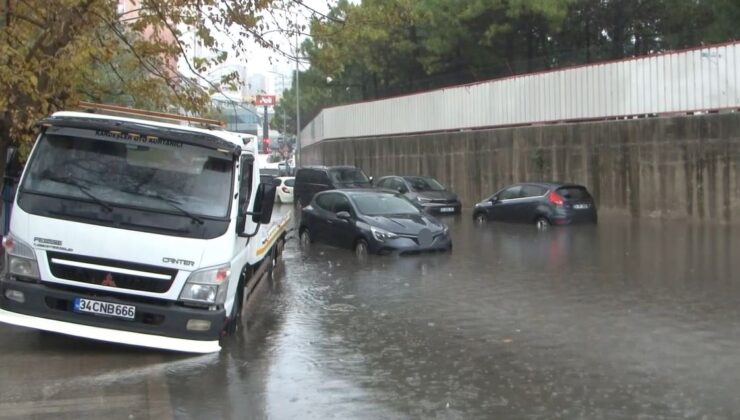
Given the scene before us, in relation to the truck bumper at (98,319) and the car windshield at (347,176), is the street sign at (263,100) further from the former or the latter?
the truck bumper at (98,319)

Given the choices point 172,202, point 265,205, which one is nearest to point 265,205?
point 265,205

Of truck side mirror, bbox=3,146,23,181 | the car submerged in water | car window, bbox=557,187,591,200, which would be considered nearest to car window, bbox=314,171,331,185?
car window, bbox=557,187,591,200

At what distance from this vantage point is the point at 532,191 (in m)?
23.8

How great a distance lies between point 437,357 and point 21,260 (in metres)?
4.06

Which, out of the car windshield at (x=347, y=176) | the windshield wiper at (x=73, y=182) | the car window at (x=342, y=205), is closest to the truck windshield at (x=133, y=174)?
the windshield wiper at (x=73, y=182)

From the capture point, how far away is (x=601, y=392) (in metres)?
6.71

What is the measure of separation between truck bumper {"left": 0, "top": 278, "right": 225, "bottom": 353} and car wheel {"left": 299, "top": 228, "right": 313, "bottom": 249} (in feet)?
37.6

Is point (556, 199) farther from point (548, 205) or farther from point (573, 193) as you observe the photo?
point (573, 193)

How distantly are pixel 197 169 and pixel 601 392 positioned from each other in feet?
14.3

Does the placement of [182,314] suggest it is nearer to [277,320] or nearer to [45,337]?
[45,337]

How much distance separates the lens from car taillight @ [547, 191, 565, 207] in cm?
2288

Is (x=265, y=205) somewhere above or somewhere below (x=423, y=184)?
below

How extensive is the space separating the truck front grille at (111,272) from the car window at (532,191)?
17.3 meters

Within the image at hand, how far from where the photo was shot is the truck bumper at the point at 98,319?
745 centimetres
